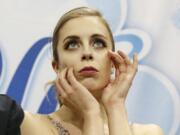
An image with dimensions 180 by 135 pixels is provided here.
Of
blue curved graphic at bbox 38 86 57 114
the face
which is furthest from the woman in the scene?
blue curved graphic at bbox 38 86 57 114

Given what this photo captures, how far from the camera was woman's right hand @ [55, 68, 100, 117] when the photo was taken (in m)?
0.80

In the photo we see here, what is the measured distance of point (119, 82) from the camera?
85 centimetres

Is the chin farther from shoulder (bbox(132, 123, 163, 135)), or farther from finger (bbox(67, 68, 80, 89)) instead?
shoulder (bbox(132, 123, 163, 135))

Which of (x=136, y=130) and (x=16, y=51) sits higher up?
(x=16, y=51)

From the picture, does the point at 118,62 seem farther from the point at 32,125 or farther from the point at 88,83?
the point at 32,125

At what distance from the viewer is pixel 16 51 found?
1.19m

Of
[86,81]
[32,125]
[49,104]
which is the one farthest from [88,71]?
[49,104]

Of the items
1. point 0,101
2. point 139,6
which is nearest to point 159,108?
point 139,6

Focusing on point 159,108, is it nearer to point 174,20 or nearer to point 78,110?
point 174,20

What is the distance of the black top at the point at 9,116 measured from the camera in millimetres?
634

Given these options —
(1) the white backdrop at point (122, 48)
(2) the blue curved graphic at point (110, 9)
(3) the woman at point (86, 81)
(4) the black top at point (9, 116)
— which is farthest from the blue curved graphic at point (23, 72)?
(4) the black top at point (9, 116)

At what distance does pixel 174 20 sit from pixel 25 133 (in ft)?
2.01

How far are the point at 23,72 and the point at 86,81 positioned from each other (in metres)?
0.41

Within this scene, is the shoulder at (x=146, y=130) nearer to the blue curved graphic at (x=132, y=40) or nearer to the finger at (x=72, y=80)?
the finger at (x=72, y=80)
